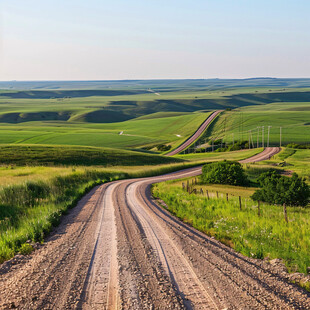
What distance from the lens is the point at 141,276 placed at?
33.8 feet

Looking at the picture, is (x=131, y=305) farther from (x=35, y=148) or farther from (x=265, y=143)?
(x=265, y=143)

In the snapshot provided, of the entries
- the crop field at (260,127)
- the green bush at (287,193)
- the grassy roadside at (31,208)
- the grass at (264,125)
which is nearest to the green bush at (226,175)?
the green bush at (287,193)

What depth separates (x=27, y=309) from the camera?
26.9 feet

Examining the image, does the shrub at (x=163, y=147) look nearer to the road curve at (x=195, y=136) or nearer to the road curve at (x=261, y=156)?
the road curve at (x=195, y=136)

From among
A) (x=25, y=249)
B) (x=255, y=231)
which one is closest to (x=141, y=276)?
(x=25, y=249)

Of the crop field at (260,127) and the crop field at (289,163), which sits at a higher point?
the crop field at (260,127)

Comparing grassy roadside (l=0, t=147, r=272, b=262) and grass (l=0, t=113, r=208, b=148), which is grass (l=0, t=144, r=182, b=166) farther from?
grass (l=0, t=113, r=208, b=148)

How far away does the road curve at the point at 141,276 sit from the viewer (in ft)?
28.3

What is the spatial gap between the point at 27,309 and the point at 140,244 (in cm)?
613

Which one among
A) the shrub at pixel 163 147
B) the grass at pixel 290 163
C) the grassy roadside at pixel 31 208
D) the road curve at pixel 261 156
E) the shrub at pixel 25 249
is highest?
the shrub at pixel 25 249

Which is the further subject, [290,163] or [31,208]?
[290,163]

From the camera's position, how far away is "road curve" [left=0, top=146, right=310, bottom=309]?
863 centimetres

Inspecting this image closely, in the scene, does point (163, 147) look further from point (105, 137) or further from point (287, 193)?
point (287, 193)

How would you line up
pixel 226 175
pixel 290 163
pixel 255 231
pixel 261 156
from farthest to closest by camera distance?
pixel 261 156
pixel 290 163
pixel 226 175
pixel 255 231
